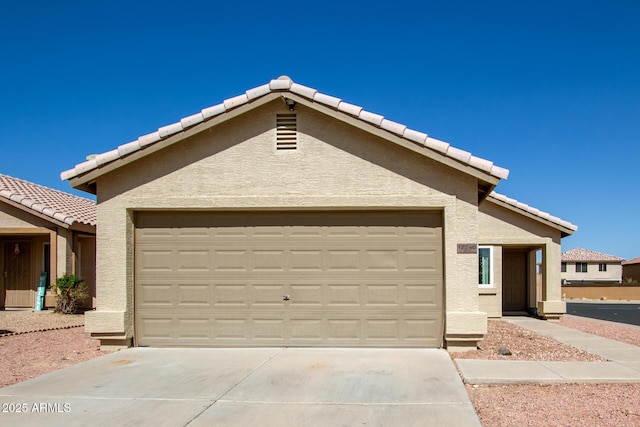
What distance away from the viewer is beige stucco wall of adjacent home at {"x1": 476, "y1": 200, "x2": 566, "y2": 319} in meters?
17.9

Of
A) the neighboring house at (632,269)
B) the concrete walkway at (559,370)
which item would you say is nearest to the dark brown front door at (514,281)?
the concrete walkway at (559,370)

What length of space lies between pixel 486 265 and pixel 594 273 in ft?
156

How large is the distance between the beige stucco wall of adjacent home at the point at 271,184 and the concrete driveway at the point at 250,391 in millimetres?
1249

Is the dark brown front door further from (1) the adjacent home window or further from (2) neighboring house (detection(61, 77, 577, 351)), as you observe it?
(2) neighboring house (detection(61, 77, 577, 351))

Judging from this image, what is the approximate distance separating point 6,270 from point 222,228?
12.1 meters

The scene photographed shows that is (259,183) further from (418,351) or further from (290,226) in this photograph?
(418,351)

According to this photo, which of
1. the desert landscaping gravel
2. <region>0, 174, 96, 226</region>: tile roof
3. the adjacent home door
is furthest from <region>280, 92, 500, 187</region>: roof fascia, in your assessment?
the adjacent home door

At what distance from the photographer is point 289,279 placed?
10.7m

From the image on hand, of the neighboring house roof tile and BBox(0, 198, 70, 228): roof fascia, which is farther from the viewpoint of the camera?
the neighboring house roof tile

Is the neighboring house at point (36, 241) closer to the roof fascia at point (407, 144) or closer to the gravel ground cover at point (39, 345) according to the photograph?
the gravel ground cover at point (39, 345)

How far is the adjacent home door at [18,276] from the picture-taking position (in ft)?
63.8

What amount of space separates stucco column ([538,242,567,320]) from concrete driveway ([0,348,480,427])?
9.21 meters

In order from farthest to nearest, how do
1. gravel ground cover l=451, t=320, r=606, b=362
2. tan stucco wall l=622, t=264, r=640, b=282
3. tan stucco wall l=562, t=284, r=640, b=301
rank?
tan stucco wall l=622, t=264, r=640, b=282 < tan stucco wall l=562, t=284, r=640, b=301 < gravel ground cover l=451, t=320, r=606, b=362

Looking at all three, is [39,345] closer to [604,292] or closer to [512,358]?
[512,358]
